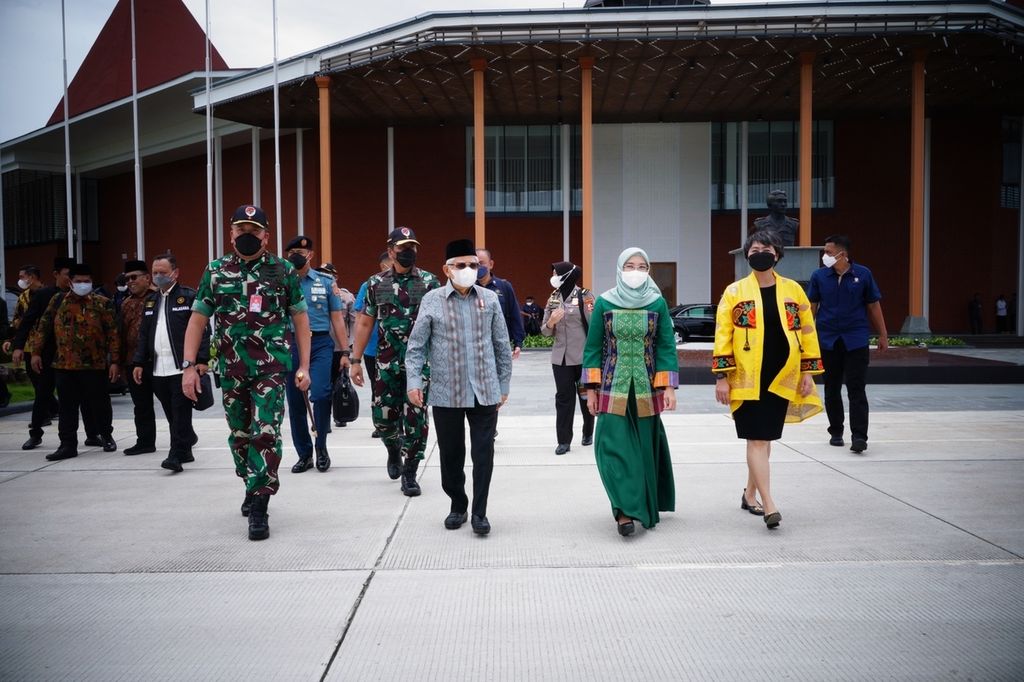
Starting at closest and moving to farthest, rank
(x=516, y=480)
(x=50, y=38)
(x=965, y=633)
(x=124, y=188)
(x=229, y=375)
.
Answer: (x=965, y=633) < (x=229, y=375) < (x=516, y=480) < (x=50, y=38) < (x=124, y=188)

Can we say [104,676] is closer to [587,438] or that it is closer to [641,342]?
[641,342]

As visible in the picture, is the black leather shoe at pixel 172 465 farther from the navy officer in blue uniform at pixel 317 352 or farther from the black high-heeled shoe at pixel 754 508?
the black high-heeled shoe at pixel 754 508

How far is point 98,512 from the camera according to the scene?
5.57m

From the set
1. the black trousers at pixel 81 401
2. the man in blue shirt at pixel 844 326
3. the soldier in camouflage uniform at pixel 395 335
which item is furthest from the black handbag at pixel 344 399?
the man in blue shirt at pixel 844 326

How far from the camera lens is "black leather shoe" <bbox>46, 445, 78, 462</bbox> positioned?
299 inches

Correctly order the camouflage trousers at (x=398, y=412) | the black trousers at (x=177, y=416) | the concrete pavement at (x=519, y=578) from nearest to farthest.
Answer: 1. the concrete pavement at (x=519, y=578)
2. the camouflage trousers at (x=398, y=412)
3. the black trousers at (x=177, y=416)

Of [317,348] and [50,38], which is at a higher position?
[50,38]

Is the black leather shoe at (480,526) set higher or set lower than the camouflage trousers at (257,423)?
lower

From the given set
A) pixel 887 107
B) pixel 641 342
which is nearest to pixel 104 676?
pixel 641 342

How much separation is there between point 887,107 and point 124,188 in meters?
33.4

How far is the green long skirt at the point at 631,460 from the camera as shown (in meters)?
4.89

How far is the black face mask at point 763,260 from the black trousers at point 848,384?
317 centimetres

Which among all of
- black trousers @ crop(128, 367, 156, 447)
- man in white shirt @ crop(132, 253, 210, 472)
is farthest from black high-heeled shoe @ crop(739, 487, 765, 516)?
black trousers @ crop(128, 367, 156, 447)

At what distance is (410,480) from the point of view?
6.10 meters
